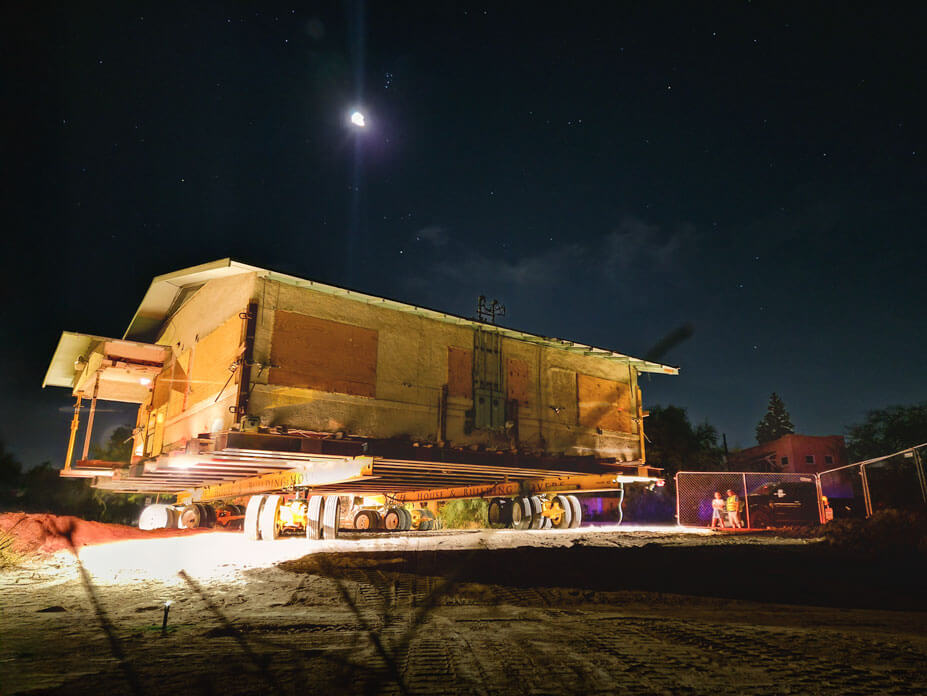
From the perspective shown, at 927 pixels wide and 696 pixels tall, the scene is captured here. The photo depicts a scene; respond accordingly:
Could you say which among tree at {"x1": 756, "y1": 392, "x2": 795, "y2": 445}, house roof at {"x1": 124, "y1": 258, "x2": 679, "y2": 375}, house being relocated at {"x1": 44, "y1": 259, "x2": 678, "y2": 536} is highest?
tree at {"x1": 756, "y1": 392, "x2": 795, "y2": 445}

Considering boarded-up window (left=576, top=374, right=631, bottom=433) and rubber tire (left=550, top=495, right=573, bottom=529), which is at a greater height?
boarded-up window (left=576, top=374, right=631, bottom=433)

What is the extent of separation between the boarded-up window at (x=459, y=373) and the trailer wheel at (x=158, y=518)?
10.8 metres

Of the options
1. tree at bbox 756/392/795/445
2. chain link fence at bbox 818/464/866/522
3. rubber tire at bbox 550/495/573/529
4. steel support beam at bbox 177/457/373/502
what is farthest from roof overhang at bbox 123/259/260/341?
tree at bbox 756/392/795/445

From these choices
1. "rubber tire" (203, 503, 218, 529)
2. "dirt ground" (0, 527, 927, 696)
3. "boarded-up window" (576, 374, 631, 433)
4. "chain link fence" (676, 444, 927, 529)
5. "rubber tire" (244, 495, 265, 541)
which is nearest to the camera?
"dirt ground" (0, 527, 927, 696)

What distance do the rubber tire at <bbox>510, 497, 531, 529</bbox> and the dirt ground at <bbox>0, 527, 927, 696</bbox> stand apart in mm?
7702

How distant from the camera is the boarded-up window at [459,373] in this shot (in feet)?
43.2

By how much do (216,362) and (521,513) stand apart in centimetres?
958

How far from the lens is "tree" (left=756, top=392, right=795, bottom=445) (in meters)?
100

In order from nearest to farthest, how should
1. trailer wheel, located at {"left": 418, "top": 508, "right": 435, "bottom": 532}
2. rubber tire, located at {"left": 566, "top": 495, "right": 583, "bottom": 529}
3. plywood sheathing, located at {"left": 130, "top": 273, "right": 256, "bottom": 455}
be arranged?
plywood sheathing, located at {"left": 130, "top": 273, "right": 256, "bottom": 455}, rubber tire, located at {"left": 566, "top": 495, "right": 583, "bottom": 529}, trailer wheel, located at {"left": 418, "top": 508, "right": 435, "bottom": 532}

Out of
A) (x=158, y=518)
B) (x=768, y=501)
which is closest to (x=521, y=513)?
(x=768, y=501)

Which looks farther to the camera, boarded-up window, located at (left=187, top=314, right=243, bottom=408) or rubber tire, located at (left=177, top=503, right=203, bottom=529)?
rubber tire, located at (left=177, top=503, right=203, bottom=529)

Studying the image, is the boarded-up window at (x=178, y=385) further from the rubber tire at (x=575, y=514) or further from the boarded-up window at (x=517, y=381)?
the rubber tire at (x=575, y=514)

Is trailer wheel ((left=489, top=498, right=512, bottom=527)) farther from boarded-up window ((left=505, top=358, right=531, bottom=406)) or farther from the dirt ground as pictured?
the dirt ground

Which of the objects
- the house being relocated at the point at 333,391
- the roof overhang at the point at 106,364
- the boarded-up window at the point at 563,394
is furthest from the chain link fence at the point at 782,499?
the roof overhang at the point at 106,364
